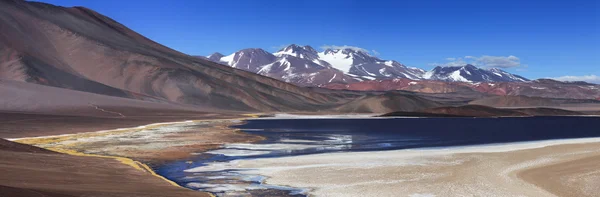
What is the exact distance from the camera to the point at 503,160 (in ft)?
115

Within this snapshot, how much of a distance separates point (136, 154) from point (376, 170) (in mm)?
18234

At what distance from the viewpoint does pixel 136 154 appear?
4050 centimetres

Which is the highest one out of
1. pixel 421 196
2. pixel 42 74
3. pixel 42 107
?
pixel 42 74

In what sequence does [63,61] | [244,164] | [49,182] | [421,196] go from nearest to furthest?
[49,182]
[421,196]
[244,164]
[63,61]

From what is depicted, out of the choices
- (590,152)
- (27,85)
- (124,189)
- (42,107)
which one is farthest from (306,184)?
(27,85)

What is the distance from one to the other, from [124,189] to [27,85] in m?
115

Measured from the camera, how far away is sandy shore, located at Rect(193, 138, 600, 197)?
78.4 feet

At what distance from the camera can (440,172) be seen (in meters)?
29.4

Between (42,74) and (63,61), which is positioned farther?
(63,61)

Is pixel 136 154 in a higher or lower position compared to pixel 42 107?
lower

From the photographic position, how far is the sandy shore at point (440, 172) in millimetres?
23891

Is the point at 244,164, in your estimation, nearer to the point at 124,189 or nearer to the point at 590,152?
the point at 124,189

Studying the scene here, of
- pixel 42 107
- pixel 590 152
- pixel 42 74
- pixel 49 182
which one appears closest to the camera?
pixel 49 182

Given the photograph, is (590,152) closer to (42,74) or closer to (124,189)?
(124,189)
